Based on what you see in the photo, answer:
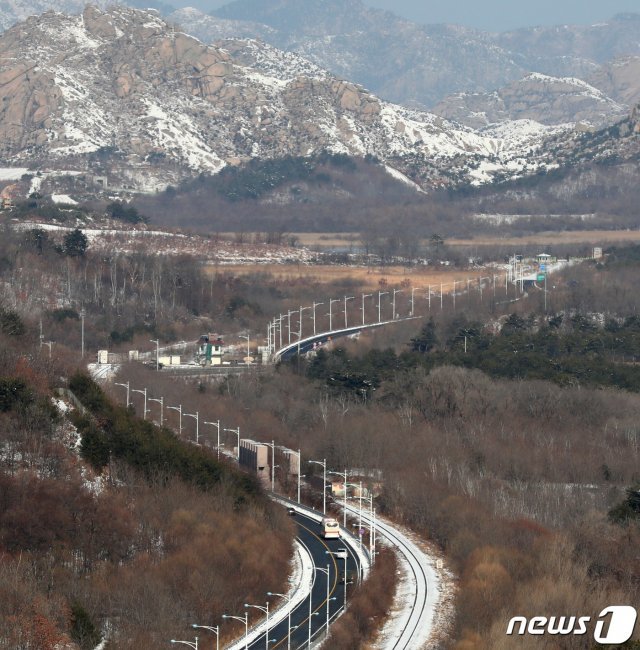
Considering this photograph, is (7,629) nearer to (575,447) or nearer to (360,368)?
(575,447)

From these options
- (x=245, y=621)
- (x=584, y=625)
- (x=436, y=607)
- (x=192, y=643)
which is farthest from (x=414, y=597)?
(x=192, y=643)

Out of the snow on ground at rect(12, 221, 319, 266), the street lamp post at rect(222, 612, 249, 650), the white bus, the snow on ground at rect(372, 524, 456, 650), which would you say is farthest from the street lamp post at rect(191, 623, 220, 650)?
the snow on ground at rect(12, 221, 319, 266)

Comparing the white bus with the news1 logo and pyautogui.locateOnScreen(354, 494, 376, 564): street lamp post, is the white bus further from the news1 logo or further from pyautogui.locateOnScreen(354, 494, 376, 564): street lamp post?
the news1 logo

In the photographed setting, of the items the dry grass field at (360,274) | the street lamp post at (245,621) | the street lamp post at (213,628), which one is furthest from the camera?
the dry grass field at (360,274)

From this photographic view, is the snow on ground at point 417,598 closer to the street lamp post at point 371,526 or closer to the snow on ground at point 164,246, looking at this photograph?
the street lamp post at point 371,526

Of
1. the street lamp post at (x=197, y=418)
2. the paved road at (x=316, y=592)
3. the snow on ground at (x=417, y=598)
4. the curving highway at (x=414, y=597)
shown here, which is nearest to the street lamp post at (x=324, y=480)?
the paved road at (x=316, y=592)
